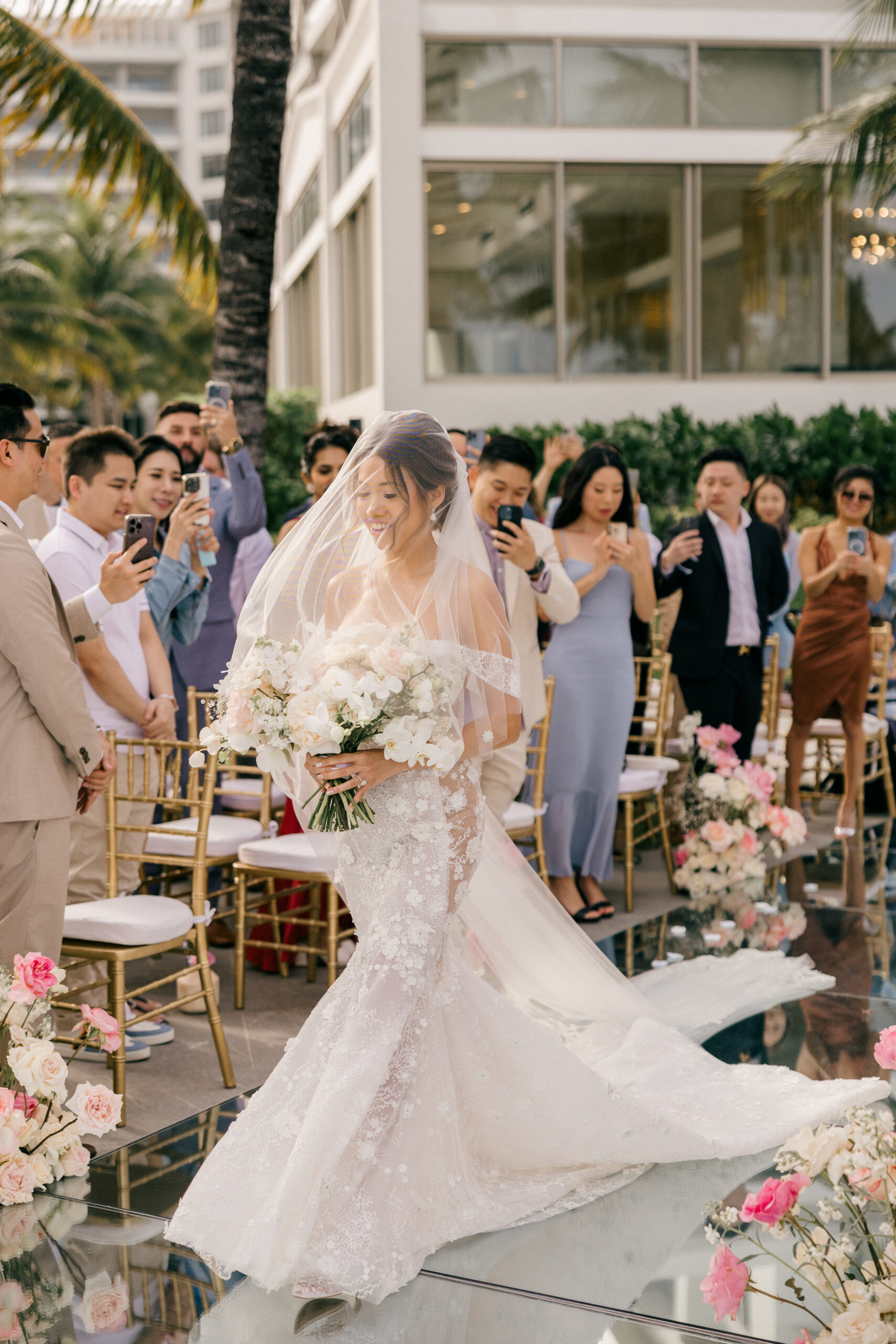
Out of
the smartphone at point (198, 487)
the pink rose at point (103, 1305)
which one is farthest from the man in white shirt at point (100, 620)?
the pink rose at point (103, 1305)

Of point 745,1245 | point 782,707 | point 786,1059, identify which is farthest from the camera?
point 782,707

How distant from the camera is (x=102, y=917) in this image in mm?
4207

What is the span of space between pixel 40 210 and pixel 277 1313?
44.2m

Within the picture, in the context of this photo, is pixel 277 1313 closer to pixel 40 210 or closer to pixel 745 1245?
pixel 745 1245

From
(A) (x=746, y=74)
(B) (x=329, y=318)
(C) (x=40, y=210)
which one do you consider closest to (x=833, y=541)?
(A) (x=746, y=74)

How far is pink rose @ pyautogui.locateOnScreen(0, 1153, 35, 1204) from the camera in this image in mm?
3598

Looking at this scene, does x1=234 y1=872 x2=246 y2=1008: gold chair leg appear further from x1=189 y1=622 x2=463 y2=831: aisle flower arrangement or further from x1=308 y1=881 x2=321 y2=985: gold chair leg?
x1=189 y1=622 x2=463 y2=831: aisle flower arrangement

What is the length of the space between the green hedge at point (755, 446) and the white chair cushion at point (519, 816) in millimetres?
7992

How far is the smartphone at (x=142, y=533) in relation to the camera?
14.7ft

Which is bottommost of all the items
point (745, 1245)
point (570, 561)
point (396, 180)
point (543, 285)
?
point (745, 1245)

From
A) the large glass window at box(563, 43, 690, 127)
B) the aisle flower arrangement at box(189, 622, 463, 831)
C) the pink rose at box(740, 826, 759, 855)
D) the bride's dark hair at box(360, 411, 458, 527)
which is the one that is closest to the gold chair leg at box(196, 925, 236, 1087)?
the aisle flower arrangement at box(189, 622, 463, 831)

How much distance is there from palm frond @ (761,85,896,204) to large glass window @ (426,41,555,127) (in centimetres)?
250

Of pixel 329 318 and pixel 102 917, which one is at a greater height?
pixel 329 318

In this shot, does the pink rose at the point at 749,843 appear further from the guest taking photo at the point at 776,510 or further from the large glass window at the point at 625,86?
the large glass window at the point at 625,86
